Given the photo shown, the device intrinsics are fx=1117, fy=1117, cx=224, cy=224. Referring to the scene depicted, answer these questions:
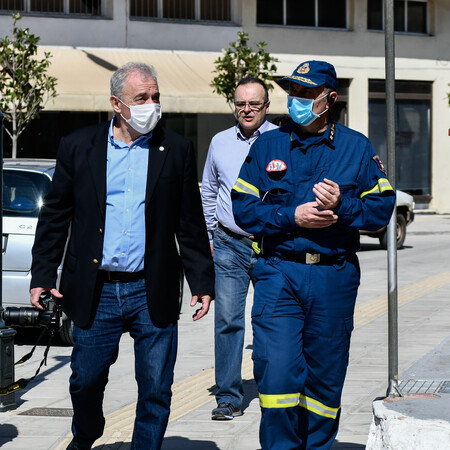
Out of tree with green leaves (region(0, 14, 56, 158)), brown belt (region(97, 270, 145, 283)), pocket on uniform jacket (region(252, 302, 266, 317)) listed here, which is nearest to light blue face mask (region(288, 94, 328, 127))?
pocket on uniform jacket (region(252, 302, 266, 317))

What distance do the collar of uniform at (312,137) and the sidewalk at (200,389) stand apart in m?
1.79

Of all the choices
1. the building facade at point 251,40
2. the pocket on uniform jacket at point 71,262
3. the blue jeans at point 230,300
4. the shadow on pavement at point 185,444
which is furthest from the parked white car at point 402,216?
the pocket on uniform jacket at point 71,262

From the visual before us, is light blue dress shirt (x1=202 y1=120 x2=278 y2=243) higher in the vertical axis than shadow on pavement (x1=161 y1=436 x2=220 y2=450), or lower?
higher

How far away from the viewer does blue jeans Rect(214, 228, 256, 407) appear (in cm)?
682

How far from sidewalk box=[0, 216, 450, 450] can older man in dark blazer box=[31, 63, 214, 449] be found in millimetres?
964

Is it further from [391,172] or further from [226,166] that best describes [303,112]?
[226,166]

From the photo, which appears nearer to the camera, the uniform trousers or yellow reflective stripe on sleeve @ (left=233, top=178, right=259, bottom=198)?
the uniform trousers

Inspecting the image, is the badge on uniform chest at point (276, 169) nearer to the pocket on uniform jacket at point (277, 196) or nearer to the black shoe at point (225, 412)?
the pocket on uniform jacket at point (277, 196)

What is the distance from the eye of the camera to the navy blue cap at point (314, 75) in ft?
16.5

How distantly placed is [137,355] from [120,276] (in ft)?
1.25

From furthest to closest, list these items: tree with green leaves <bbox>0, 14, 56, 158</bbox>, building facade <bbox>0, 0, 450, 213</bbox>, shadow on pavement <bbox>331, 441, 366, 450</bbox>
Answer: building facade <bbox>0, 0, 450, 213</bbox>
tree with green leaves <bbox>0, 14, 56, 158</bbox>
shadow on pavement <bbox>331, 441, 366, 450</bbox>

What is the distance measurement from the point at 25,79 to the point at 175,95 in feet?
13.9

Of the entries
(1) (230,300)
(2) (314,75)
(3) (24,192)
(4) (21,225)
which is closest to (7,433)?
(1) (230,300)

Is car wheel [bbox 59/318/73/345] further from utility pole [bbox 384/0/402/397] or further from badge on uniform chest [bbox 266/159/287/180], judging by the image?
badge on uniform chest [bbox 266/159/287/180]
